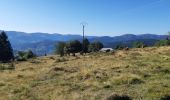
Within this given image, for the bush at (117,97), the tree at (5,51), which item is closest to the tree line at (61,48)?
the tree at (5,51)

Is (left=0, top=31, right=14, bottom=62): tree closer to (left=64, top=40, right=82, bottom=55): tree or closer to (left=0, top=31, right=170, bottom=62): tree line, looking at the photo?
(left=0, top=31, right=170, bottom=62): tree line

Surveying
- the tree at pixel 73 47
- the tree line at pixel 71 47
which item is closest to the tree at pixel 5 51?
the tree line at pixel 71 47

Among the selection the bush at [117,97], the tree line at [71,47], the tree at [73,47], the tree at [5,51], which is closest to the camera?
the bush at [117,97]

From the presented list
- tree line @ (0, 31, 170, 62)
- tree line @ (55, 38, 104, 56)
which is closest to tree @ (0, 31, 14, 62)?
tree line @ (0, 31, 170, 62)

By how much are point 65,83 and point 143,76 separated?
249 inches

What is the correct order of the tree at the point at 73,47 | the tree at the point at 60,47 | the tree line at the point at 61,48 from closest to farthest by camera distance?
the tree line at the point at 61,48
the tree at the point at 73,47
the tree at the point at 60,47

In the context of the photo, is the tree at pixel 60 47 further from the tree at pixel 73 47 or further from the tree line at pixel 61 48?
the tree at pixel 73 47

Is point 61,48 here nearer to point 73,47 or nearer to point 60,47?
point 60,47

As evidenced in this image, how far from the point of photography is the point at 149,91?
1927 cm

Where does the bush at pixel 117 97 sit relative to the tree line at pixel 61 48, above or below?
above

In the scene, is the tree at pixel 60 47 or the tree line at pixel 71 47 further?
the tree at pixel 60 47

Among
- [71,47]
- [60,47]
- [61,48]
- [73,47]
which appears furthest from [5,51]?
[60,47]

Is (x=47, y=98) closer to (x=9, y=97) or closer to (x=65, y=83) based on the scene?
(x=9, y=97)

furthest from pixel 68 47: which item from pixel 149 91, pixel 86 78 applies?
pixel 149 91
